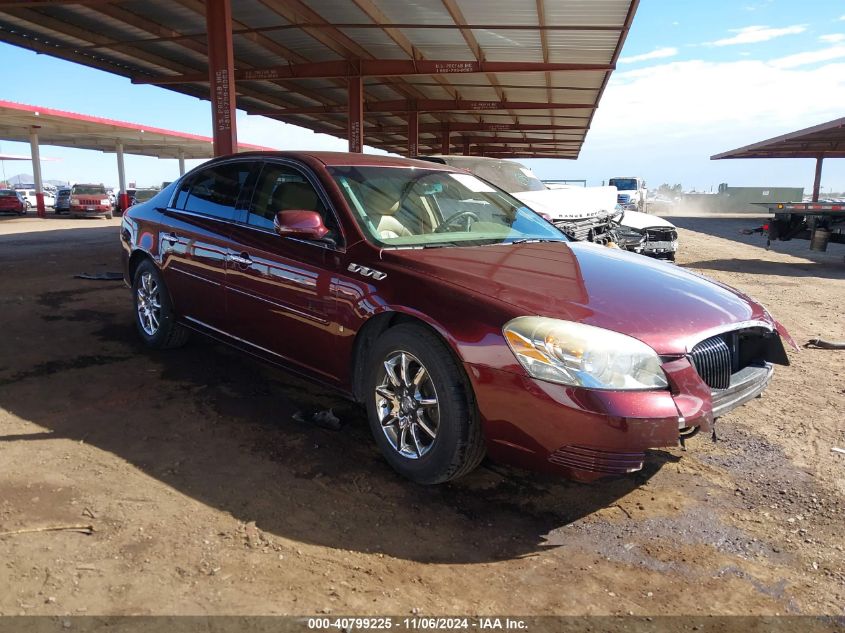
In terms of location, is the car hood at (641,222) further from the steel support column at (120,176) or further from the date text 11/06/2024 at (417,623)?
the steel support column at (120,176)

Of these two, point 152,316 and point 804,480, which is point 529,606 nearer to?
point 804,480

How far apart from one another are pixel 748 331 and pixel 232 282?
9.97ft

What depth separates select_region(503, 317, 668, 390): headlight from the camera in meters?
2.50

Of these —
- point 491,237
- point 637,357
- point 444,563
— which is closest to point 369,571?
point 444,563

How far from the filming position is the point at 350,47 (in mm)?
14656

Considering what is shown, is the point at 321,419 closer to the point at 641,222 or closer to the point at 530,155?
the point at 641,222

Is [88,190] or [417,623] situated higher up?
[88,190]

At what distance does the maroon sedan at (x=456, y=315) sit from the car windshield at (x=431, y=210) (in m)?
0.01

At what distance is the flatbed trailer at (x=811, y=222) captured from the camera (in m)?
12.1

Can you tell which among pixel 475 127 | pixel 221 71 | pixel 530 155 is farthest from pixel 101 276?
pixel 530 155

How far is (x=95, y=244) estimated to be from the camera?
46.8 ft

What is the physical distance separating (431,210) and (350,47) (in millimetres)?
12327

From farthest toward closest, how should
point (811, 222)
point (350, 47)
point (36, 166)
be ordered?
point (36, 166) → point (350, 47) → point (811, 222)

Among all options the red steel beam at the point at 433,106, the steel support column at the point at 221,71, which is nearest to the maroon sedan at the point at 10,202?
the red steel beam at the point at 433,106
